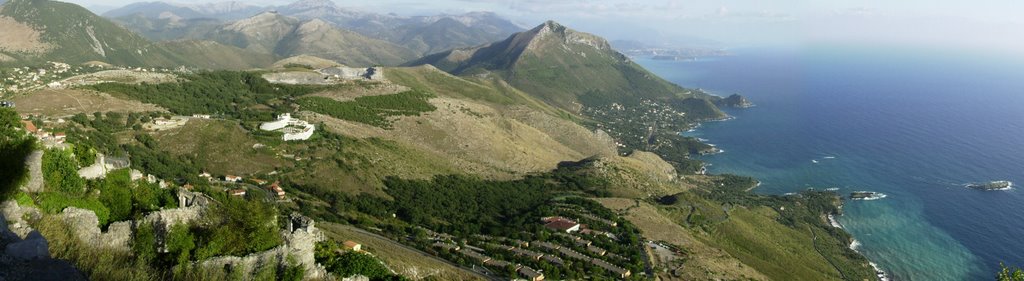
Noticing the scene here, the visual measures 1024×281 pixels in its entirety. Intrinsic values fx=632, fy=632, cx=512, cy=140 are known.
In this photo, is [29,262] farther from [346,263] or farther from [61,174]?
[61,174]

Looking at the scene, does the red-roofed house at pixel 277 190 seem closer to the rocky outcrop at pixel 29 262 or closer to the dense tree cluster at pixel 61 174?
the dense tree cluster at pixel 61 174

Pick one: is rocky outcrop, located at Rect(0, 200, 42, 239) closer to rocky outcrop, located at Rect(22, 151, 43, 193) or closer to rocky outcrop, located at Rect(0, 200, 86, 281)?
rocky outcrop, located at Rect(0, 200, 86, 281)

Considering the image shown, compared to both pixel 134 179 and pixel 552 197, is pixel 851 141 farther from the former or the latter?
pixel 134 179

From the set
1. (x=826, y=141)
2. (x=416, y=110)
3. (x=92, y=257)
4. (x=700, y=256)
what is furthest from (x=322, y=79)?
(x=826, y=141)

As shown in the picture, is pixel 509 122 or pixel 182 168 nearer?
pixel 182 168

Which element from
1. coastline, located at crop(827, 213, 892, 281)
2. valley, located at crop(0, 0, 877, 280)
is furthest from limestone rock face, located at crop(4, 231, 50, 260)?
coastline, located at crop(827, 213, 892, 281)

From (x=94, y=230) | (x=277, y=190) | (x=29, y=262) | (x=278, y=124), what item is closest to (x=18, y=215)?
(x=94, y=230)

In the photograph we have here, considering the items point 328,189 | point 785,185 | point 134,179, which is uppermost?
point 134,179
